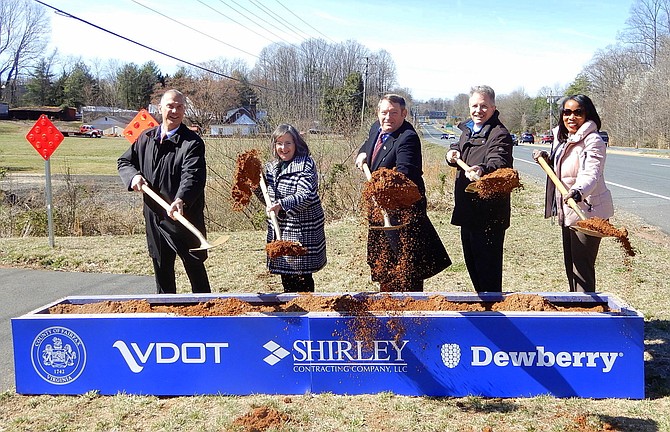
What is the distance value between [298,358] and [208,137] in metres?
11.1

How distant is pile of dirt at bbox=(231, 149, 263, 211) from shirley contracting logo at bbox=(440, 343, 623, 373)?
1808mm

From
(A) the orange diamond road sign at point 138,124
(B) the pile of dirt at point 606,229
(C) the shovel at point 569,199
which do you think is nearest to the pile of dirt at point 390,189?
(C) the shovel at point 569,199

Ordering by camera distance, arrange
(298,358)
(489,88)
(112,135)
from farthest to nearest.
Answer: (112,135) → (489,88) → (298,358)

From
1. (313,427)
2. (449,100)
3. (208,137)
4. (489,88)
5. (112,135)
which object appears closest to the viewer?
(313,427)

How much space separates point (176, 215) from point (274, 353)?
45.3 inches

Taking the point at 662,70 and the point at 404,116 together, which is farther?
the point at 662,70

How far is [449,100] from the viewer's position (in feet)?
443

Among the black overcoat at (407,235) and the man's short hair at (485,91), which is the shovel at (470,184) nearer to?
the black overcoat at (407,235)

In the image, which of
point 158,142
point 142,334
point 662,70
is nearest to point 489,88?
point 158,142

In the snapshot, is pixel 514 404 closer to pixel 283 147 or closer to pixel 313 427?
pixel 313 427

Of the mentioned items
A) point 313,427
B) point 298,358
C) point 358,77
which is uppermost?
point 358,77

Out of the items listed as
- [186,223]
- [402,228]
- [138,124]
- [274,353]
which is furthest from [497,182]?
[138,124]

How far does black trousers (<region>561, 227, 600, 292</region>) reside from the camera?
14.0 feet

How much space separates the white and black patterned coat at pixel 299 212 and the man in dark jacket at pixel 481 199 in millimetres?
1006
